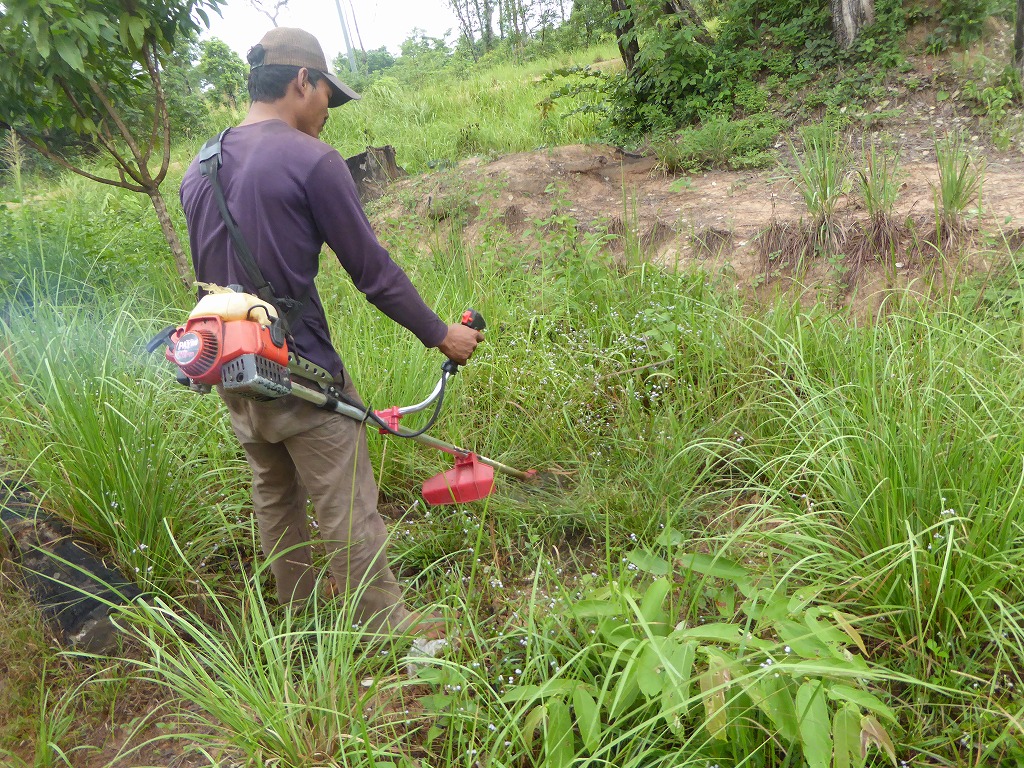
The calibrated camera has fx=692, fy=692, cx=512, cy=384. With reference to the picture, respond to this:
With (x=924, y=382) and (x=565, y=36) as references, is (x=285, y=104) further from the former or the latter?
(x=565, y=36)

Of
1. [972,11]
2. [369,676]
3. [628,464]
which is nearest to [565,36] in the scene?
[972,11]

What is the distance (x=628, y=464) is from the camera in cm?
294

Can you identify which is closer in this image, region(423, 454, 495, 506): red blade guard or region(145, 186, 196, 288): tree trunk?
region(423, 454, 495, 506): red blade guard

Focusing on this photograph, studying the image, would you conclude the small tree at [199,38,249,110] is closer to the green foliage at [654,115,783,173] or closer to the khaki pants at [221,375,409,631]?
the green foliage at [654,115,783,173]

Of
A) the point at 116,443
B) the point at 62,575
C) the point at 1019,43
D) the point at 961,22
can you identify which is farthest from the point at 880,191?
the point at 62,575

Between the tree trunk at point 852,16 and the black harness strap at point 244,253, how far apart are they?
607cm

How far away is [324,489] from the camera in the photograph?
2305 millimetres

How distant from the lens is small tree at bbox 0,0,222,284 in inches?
130

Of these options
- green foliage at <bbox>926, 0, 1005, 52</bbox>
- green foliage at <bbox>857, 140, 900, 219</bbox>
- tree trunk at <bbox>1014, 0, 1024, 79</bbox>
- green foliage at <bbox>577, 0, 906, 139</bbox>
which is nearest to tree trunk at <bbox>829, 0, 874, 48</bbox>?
green foliage at <bbox>577, 0, 906, 139</bbox>

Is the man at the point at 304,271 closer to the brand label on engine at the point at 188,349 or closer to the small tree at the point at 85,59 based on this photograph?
the brand label on engine at the point at 188,349

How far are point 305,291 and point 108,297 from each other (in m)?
2.81

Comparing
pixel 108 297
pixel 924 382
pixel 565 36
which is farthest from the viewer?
pixel 565 36

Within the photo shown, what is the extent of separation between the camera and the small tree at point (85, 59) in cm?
331

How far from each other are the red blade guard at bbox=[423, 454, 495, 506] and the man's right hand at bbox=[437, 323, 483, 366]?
42 centimetres
